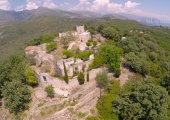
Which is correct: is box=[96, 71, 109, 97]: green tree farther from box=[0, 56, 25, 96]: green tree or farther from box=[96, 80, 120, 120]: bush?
box=[0, 56, 25, 96]: green tree

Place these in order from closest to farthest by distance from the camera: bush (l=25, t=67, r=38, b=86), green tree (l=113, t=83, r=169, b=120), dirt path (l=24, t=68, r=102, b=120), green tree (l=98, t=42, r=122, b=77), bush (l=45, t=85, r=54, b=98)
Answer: green tree (l=113, t=83, r=169, b=120) < dirt path (l=24, t=68, r=102, b=120) < bush (l=45, t=85, r=54, b=98) < bush (l=25, t=67, r=38, b=86) < green tree (l=98, t=42, r=122, b=77)

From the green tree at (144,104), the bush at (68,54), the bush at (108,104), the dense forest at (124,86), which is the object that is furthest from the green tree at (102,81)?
the bush at (68,54)

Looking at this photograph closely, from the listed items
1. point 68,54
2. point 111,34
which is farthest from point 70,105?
point 111,34

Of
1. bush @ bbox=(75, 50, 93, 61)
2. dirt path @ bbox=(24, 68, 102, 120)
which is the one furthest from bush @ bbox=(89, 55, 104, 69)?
bush @ bbox=(75, 50, 93, 61)

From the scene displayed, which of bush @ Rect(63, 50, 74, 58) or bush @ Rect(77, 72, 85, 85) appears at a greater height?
bush @ Rect(63, 50, 74, 58)

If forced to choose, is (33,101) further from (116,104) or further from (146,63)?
(146,63)

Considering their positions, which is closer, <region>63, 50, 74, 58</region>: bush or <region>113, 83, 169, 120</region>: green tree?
<region>113, 83, 169, 120</region>: green tree

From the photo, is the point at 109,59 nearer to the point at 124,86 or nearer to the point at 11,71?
the point at 124,86
